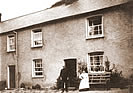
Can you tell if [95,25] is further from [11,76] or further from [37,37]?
[11,76]

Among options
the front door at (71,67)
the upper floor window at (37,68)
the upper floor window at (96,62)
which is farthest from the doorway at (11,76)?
the upper floor window at (96,62)

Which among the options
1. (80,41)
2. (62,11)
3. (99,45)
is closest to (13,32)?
(62,11)

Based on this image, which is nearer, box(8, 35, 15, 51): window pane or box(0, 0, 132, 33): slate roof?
box(0, 0, 132, 33): slate roof

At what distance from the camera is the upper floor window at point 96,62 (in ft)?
24.2

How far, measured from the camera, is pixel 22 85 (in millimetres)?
9367

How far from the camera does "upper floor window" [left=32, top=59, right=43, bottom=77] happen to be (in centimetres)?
923

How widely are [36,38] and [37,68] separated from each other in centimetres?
112

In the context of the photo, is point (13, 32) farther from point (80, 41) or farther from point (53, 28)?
point (80, 41)

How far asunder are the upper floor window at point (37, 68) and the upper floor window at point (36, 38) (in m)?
0.60

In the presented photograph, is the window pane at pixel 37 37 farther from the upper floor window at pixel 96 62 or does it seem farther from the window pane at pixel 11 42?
the upper floor window at pixel 96 62

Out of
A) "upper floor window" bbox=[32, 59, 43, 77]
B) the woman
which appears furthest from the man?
"upper floor window" bbox=[32, 59, 43, 77]

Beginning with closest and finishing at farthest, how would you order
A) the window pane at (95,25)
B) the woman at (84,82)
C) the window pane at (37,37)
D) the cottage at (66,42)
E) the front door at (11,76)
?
the woman at (84,82) → the cottage at (66,42) → the window pane at (95,25) → the window pane at (37,37) → the front door at (11,76)

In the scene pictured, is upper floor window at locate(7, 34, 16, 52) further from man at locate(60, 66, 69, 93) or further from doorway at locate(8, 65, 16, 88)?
man at locate(60, 66, 69, 93)

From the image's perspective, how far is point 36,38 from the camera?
9523 mm
